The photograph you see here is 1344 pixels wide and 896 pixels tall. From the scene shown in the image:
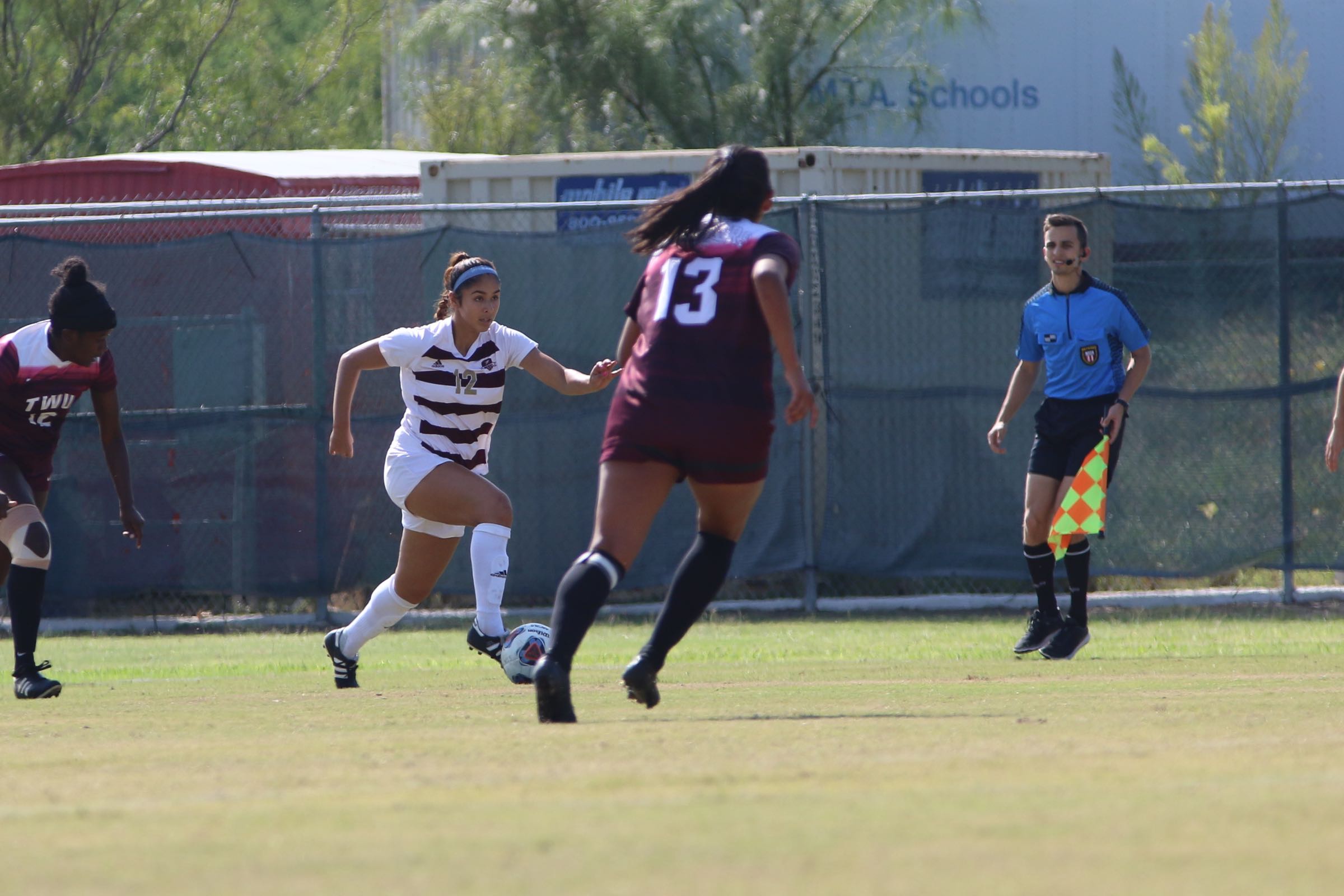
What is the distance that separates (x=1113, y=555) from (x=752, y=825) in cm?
803

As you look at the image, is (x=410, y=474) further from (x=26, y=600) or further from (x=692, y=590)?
(x=692, y=590)

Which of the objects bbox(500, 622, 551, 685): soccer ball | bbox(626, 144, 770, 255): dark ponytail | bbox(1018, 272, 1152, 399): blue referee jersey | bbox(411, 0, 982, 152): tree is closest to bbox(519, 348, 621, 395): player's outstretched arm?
bbox(500, 622, 551, 685): soccer ball

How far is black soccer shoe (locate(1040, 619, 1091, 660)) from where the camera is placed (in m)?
8.67

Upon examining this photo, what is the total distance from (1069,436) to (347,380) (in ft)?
11.0

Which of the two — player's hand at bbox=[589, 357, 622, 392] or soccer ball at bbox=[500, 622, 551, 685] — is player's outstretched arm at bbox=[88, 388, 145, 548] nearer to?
soccer ball at bbox=[500, 622, 551, 685]

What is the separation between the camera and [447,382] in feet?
25.0

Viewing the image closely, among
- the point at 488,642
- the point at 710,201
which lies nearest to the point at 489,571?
the point at 488,642

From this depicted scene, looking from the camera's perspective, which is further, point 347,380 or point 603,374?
point 347,380

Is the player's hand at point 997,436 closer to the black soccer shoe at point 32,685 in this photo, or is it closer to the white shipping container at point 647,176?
the white shipping container at point 647,176

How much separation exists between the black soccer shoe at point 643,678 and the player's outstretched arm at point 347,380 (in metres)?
2.18

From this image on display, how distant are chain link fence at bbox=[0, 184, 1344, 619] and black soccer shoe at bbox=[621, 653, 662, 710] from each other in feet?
19.0

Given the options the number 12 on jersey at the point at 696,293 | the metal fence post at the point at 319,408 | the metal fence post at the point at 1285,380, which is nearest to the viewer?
the number 12 on jersey at the point at 696,293

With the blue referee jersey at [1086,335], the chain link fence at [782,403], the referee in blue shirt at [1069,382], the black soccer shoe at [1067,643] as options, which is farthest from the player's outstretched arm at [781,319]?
the chain link fence at [782,403]

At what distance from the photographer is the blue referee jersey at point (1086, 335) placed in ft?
28.2
